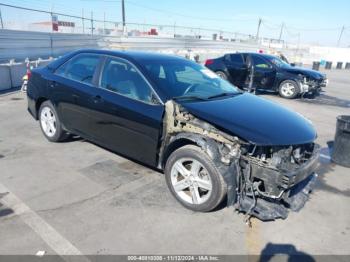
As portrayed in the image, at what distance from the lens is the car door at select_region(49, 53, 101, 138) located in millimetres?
4688

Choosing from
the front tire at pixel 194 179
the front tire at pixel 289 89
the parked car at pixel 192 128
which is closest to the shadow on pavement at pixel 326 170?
the parked car at pixel 192 128

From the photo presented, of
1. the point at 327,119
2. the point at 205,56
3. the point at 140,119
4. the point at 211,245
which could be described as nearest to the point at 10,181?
the point at 140,119

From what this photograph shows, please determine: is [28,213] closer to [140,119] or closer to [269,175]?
[140,119]

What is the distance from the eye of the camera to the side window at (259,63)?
11880 millimetres

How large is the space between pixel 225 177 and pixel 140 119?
4.28ft

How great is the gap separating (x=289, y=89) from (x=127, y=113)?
8849 mm

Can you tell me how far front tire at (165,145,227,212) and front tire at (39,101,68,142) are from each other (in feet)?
8.12

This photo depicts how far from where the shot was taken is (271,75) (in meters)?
11.7

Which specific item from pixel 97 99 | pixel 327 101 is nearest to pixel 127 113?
pixel 97 99

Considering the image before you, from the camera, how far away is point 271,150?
3.44 meters

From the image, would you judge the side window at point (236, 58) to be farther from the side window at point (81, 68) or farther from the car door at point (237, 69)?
the side window at point (81, 68)

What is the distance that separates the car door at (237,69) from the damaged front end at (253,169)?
8819 millimetres

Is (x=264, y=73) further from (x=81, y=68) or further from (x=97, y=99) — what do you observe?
(x=97, y=99)

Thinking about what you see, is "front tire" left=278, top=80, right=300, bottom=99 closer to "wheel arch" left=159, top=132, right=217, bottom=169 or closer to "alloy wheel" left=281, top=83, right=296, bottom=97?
"alloy wheel" left=281, top=83, right=296, bottom=97
